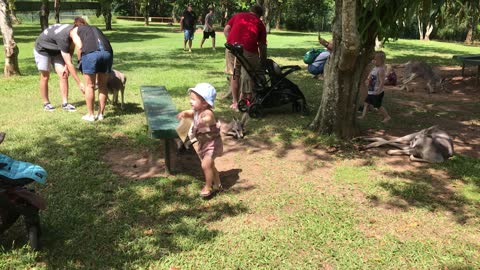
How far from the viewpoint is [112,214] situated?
3.90 meters

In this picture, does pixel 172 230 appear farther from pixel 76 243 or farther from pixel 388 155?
pixel 388 155

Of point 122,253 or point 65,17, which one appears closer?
point 122,253

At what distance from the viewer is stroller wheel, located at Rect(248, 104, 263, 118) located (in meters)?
7.04

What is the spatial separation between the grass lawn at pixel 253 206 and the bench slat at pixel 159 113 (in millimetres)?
528

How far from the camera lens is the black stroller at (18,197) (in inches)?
120

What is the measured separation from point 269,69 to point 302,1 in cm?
3610

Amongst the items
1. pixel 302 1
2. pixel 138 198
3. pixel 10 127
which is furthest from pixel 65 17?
pixel 138 198

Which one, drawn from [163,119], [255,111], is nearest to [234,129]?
[255,111]

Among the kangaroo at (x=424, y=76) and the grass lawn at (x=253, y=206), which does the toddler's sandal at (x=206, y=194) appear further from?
the kangaroo at (x=424, y=76)

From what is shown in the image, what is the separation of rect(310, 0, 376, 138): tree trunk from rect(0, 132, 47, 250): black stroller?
3775 millimetres

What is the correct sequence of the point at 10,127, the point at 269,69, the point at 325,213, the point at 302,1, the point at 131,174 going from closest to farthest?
the point at 325,213
the point at 131,174
the point at 10,127
the point at 269,69
the point at 302,1

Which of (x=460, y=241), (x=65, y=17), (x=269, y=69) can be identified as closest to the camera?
(x=460, y=241)

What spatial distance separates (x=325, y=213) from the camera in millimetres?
4035

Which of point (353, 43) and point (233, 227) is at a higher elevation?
point (353, 43)
